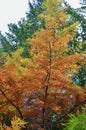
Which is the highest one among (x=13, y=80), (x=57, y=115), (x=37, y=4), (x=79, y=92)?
(x=37, y=4)

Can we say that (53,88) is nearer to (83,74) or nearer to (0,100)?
(0,100)

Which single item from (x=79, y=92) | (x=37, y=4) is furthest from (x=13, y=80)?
(x=37, y=4)

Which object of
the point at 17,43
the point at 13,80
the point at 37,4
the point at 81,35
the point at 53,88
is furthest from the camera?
the point at 37,4

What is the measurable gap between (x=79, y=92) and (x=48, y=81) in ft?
4.80

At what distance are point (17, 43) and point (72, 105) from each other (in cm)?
1374

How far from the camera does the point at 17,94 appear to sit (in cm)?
1115

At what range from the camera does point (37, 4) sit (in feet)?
92.8

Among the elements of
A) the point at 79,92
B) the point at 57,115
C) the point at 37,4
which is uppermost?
the point at 37,4

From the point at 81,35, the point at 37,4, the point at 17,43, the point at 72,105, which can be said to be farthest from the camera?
the point at 37,4

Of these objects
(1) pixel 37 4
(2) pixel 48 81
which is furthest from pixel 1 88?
(1) pixel 37 4

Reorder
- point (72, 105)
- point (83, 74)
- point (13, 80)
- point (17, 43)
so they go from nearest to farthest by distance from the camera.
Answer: point (13, 80), point (72, 105), point (83, 74), point (17, 43)

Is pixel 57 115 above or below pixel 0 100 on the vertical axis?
below

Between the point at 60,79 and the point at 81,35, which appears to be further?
the point at 81,35

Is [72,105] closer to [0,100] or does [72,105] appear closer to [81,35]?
[0,100]
